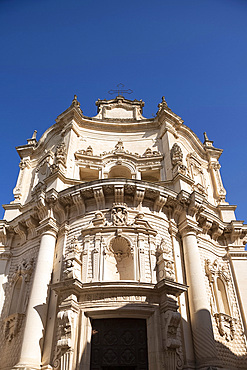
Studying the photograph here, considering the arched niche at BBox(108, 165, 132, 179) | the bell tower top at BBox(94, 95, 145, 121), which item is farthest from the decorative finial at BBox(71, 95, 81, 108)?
the arched niche at BBox(108, 165, 132, 179)

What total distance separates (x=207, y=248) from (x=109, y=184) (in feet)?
19.7

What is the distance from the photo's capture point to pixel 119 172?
2052 centimetres

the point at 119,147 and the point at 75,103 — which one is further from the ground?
the point at 75,103

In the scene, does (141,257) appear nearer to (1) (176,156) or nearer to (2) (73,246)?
(2) (73,246)

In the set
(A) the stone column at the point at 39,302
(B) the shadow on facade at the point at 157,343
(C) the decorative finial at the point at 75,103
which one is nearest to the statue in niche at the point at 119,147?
(C) the decorative finial at the point at 75,103

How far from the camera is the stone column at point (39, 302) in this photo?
12.0 meters

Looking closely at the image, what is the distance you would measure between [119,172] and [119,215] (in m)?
5.67

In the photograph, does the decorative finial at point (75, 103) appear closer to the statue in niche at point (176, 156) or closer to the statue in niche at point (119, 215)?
the statue in niche at point (176, 156)

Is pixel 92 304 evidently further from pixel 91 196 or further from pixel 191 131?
pixel 191 131

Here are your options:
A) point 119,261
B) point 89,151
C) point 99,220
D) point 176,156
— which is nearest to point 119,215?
point 99,220

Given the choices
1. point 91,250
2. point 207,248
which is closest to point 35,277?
point 91,250

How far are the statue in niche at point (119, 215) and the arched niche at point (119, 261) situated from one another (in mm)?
743

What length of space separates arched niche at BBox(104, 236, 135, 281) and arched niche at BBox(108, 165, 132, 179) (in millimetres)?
6023

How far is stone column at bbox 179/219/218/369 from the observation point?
1234cm
